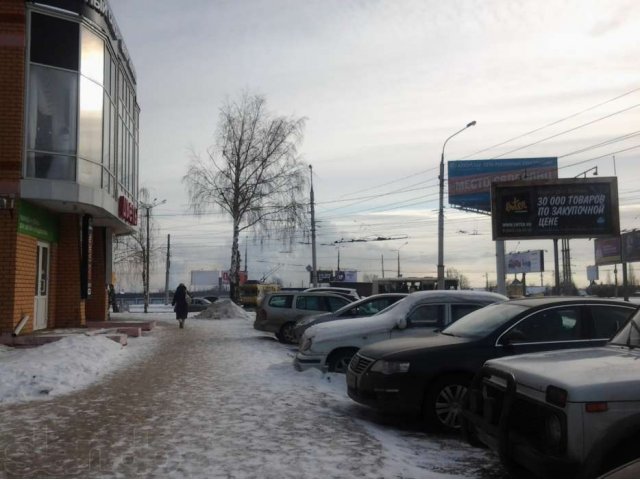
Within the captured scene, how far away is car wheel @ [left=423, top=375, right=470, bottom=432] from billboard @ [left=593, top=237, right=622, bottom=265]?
5346 centimetres

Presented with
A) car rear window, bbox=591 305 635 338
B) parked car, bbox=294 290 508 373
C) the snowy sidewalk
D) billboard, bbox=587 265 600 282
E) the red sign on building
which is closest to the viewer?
the snowy sidewalk

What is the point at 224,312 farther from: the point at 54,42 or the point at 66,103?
the point at 54,42

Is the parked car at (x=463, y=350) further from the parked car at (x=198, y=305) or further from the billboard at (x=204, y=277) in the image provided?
the billboard at (x=204, y=277)

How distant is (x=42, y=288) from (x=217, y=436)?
12.4 metres

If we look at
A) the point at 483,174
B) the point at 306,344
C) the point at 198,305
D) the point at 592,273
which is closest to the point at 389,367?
the point at 306,344

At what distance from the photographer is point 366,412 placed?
7.90 m

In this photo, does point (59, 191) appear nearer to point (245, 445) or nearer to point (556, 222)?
point (245, 445)

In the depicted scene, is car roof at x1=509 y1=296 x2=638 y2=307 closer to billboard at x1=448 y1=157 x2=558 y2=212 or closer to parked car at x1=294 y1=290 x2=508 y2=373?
parked car at x1=294 y1=290 x2=508 y2=373

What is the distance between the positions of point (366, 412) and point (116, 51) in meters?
14.5

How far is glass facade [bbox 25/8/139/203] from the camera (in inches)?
577

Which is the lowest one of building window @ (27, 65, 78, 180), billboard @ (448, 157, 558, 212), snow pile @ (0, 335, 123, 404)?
snow pile @ (0, 335, 123, 404)

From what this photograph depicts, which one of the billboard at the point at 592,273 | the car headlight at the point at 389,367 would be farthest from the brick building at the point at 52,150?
the billboard at the point at 592,273

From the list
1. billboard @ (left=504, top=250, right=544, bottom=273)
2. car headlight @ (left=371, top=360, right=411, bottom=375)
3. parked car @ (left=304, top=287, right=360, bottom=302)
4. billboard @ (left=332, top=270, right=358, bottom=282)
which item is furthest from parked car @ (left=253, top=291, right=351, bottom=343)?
billboard @ (left=332, top=270, right=358, bottom=282)

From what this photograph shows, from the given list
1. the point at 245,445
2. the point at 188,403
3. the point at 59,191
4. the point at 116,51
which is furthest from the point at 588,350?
the point at 116,51
